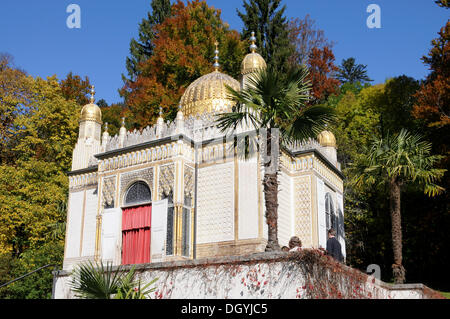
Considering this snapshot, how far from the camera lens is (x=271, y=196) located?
12156 millimetres

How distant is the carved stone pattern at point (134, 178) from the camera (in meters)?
18.7

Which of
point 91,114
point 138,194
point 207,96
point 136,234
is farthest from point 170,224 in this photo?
point 91,114

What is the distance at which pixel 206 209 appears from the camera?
60.2ft

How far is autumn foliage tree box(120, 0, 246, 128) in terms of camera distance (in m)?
32.2

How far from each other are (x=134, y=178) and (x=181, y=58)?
1488 cm

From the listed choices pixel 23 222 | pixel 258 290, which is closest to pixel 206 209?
pixel 258 290

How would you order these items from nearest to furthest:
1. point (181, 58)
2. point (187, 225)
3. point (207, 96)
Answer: point (187, 225), point (207, 96), point (181, 58)

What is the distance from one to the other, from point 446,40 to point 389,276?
12565 millimetres

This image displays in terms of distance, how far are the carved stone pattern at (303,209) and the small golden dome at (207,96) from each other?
443cm

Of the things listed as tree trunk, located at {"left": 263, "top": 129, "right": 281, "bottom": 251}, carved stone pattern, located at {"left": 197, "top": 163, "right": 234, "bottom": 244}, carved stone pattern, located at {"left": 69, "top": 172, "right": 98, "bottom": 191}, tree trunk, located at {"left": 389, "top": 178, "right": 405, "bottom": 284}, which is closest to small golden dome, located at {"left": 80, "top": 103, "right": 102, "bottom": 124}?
carved stone pattern, located at {"left": 69, "top": 172, "right": 98, "bottom": 191}

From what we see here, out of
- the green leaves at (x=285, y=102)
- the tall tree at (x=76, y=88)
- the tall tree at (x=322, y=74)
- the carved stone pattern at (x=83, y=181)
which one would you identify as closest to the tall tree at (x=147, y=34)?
the tall tree at (x=76, y=88)

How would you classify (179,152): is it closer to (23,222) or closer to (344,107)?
(23,222)

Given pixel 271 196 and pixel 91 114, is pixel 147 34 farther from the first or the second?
pixel 271 196

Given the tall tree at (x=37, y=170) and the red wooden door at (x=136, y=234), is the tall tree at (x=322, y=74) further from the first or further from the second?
the red wooden door at (x=136, y=234)
